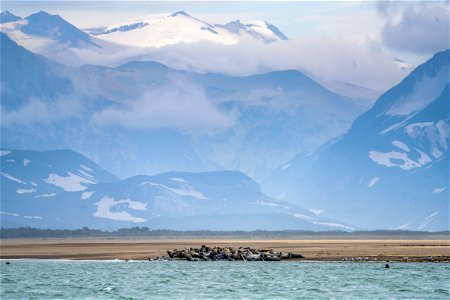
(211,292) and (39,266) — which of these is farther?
(39,266)

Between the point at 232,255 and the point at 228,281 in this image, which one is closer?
the point at 228,281

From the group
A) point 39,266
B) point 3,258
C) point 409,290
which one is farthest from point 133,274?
point 3,258

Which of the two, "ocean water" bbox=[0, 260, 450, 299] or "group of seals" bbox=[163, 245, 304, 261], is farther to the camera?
"group of seals" bbox=[163, 245, 304, 261]

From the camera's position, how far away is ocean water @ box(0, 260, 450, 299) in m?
81.2

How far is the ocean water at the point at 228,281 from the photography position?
8125 cm

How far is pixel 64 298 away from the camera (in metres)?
79.3

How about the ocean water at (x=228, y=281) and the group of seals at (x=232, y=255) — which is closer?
the ocean water at (x=228, y=281)

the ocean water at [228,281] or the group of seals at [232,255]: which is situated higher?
the group of seals at [232,255]

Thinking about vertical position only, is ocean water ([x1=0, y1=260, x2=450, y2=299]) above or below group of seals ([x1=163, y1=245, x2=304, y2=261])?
below

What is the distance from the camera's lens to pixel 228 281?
298 ft

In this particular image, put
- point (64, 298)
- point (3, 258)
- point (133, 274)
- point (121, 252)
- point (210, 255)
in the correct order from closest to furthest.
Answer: point (64, 298)
point (133, 274)
point (210, 255)
point (3, 258)
point (121, 252)

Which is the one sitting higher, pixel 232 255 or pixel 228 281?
pixel 232 255

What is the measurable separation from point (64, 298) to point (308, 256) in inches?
1818

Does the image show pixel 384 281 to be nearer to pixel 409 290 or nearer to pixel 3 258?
pixel 409 290
